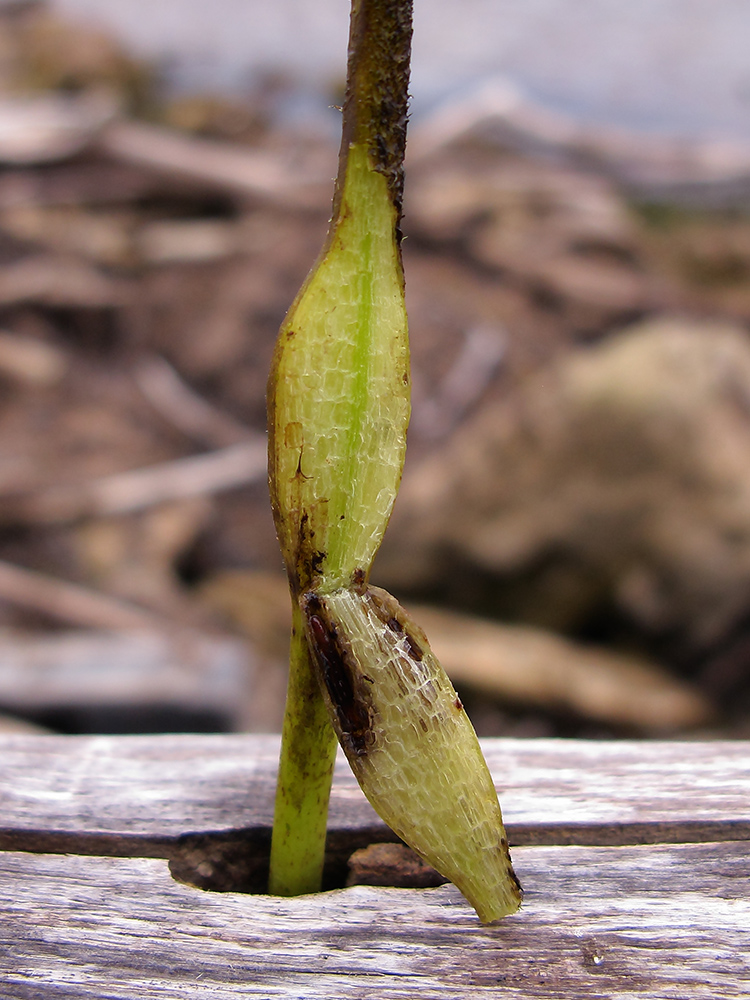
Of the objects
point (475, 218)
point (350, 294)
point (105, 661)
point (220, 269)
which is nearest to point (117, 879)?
point (350, 294)

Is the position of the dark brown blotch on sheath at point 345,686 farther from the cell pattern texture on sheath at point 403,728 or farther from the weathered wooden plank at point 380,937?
the weathered wooden plank at point 380,937

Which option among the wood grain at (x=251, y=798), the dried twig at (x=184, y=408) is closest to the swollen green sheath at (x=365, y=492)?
the wood grain at (x=251, y=798)

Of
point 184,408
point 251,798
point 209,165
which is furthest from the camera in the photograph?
point 209,165

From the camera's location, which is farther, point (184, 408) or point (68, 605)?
point (184, 408)

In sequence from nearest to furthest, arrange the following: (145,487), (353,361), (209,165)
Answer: (353,361), (145,487), (209,165)

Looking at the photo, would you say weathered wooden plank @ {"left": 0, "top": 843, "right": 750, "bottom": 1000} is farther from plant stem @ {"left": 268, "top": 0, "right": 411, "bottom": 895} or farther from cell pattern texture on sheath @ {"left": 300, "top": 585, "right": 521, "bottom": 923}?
plant stem @ {"left": 268, "top": 0, "right": 411, "bottom": 895}

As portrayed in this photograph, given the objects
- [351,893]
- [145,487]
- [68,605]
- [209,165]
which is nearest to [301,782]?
[351,893]

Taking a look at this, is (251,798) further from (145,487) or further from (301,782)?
(145,487)
